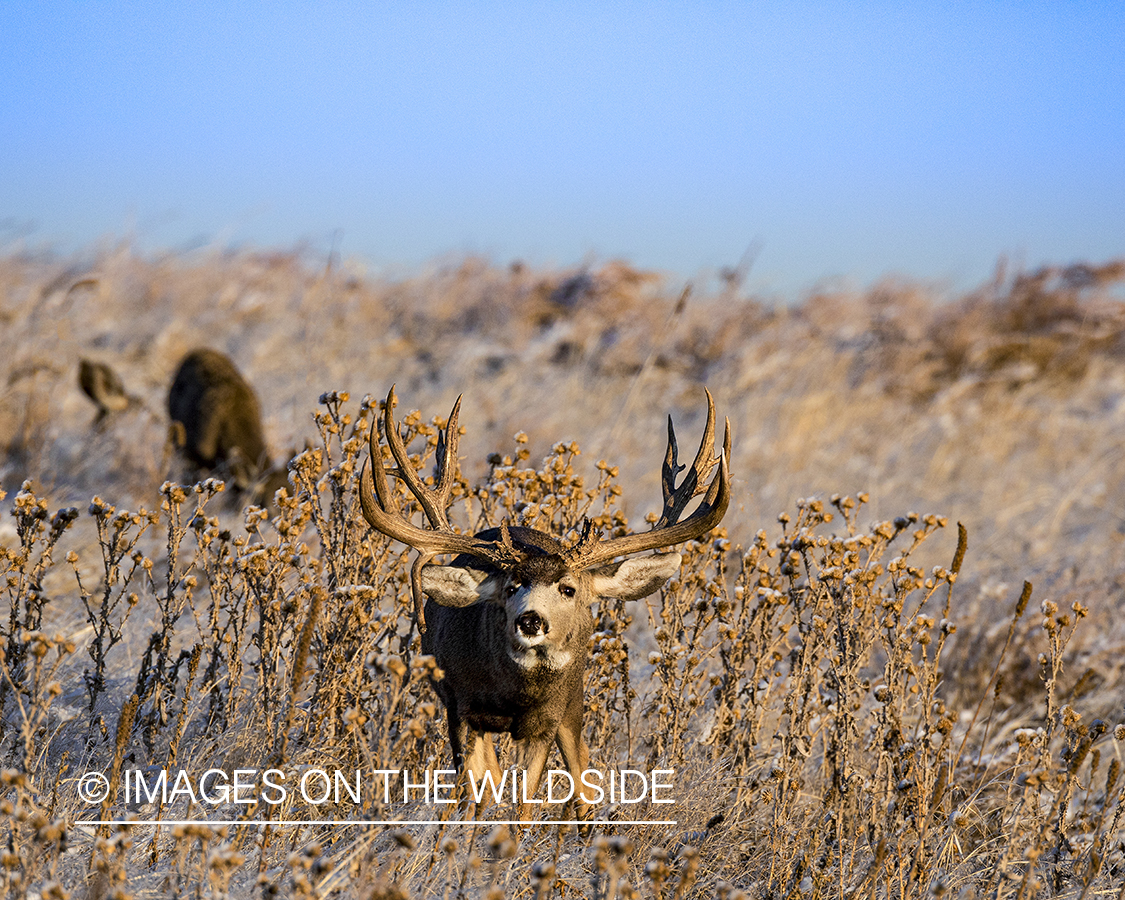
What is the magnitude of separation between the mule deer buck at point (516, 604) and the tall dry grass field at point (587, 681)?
214mm

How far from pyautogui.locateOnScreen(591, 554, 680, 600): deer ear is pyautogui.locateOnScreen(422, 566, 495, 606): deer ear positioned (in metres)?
0.41

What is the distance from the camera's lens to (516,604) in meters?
3.43

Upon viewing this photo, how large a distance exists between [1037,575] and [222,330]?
10355mm

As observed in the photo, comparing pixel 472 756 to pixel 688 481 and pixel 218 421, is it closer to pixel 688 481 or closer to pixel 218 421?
pixel 688 481

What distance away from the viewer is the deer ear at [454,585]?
11.7 ft

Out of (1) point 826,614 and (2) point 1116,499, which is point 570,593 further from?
(2) point 1116,499

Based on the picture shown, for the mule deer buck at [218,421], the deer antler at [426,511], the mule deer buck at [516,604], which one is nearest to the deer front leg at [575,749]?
the mule deer buck at [516,604]

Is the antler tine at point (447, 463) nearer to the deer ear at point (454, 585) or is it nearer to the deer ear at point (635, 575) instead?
the deer ear at point (454, 585)

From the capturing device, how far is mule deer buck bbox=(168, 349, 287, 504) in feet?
26.6

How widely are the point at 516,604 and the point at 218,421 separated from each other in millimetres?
5471

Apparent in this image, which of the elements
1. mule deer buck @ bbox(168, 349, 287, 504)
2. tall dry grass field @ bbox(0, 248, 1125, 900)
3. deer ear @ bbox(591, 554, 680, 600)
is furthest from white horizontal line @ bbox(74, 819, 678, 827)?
mule deer buck @ bbox(168, 349, 287, 504)

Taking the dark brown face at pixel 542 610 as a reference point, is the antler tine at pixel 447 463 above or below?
above

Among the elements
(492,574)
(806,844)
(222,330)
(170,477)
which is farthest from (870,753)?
(222,330)

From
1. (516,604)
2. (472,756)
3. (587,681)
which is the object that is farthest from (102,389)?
(516,604)
